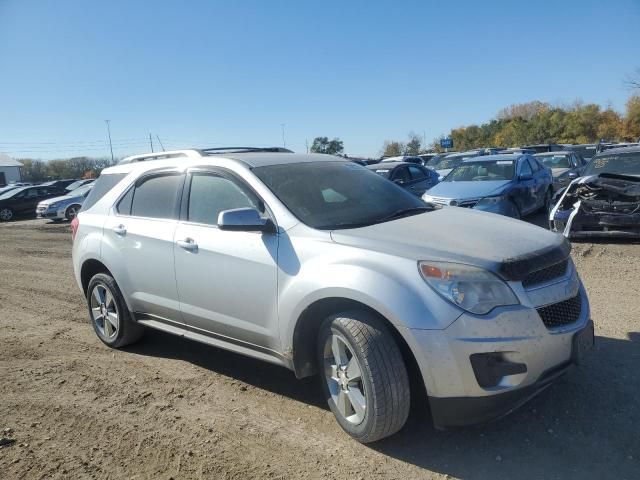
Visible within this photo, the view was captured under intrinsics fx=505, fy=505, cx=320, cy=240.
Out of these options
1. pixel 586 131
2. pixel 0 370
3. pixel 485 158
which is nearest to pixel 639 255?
pixel 485 158

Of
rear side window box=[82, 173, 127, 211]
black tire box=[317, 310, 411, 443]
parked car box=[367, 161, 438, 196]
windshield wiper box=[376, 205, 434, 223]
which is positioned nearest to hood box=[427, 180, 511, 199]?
parked car box=[367, 161, 438, 196]

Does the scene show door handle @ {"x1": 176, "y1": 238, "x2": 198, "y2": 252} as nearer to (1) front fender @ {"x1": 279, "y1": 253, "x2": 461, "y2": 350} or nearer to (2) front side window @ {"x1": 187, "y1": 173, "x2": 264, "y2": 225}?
(2) front side window @ {"x1": 187, "y1": 173, "x2": 264, "y2": 225}

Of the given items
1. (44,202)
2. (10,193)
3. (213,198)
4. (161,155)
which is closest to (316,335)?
(213,198)

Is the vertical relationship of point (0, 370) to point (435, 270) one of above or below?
below

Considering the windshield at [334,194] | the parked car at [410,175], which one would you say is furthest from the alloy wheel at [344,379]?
the parked car at [410,175]

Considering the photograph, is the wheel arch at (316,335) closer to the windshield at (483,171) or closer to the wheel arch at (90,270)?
the wheel arch at (90,270)

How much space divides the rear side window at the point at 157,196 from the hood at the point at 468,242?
1.72 meters

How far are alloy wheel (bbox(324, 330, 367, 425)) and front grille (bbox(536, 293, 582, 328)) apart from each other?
1.09 meters

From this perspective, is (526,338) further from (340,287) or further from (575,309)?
(340,287)

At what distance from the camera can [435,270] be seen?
2.77 meters

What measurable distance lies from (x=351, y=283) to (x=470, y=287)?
2.16 ft

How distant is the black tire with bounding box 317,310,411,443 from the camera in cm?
283

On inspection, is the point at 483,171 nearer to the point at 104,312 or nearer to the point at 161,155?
the point at 161,155

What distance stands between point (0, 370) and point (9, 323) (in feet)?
5.79
